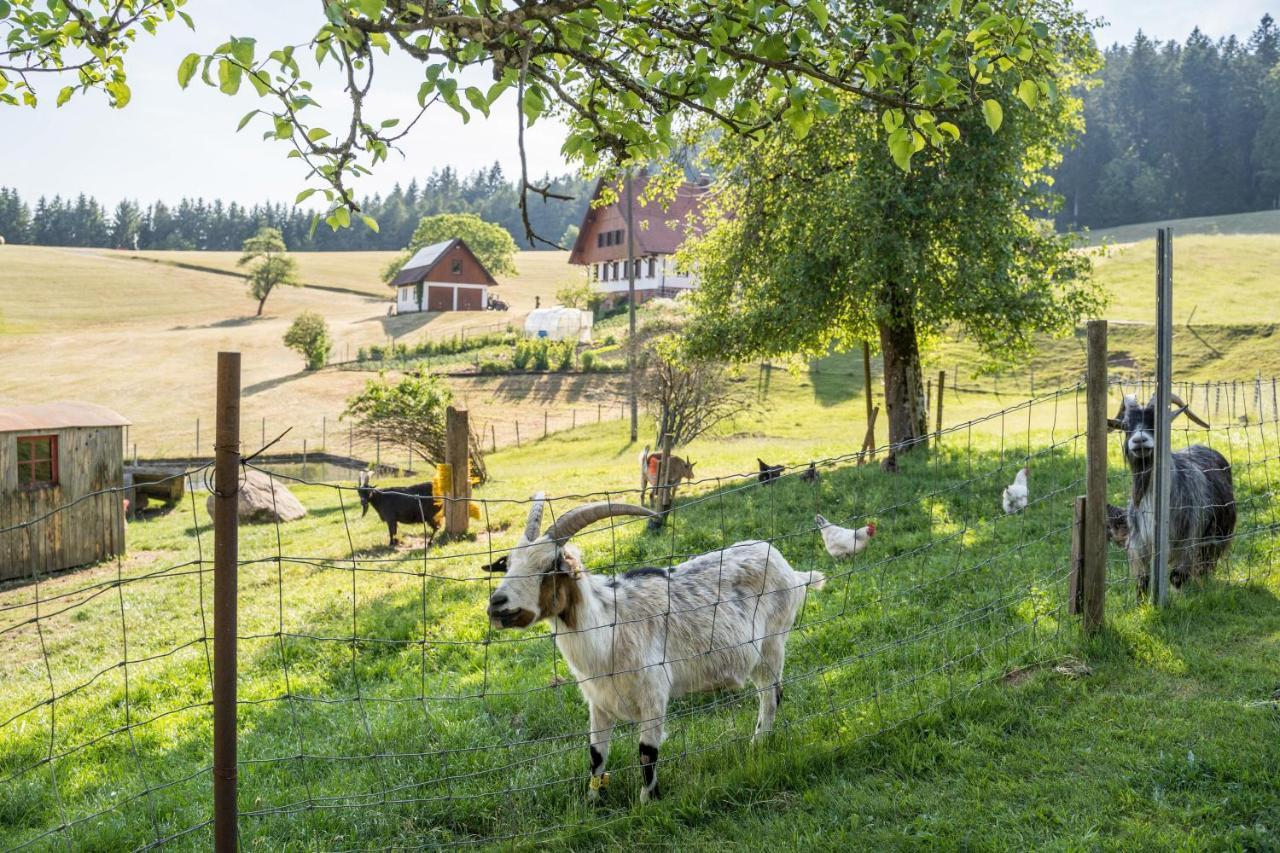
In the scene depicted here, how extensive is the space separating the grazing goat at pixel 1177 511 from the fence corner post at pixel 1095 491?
4.56ft

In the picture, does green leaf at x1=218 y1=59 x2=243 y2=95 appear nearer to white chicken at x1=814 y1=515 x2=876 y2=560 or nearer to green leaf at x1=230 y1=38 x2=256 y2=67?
green leaf at x1=230 y1=38 x2=256 y2=67

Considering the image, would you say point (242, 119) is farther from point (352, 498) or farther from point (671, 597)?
point (352, 498)

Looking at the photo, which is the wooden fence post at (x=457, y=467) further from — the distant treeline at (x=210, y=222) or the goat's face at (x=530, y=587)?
the distant treeline at (x=210, y=222)

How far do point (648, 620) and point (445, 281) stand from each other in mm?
72970

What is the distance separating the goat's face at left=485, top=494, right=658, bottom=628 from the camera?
4.66 meters

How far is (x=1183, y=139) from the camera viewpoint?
280 feet

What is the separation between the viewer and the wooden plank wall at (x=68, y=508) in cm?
1479

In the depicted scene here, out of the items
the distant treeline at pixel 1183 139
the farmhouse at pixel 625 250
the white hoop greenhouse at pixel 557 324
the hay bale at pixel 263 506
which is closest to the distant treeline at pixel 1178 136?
the distant treeline at pixel 1183 139

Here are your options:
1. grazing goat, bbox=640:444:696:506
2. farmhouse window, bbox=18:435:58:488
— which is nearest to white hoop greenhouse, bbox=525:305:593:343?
grazing goat, bbox=640:444:696:506

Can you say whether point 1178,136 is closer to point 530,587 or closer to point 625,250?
point 625,250

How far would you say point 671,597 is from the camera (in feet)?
18.3

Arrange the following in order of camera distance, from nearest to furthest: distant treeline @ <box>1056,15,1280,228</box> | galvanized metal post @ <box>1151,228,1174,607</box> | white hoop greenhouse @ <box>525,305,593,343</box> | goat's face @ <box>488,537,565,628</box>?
goat's face @ <box>488,537,565,628</box> → galvanized metal post @ <box>1151,228,1174,607</box> → white hoop greenhouse @ <box>525,305,593,343</box> → distant treeline @ <box>1056,15,1280,228</box>

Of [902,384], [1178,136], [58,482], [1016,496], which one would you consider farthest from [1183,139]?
[58,482]

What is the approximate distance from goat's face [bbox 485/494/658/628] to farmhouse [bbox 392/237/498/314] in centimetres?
7179
